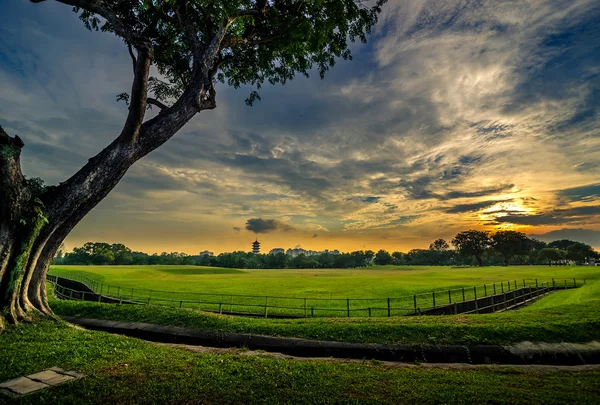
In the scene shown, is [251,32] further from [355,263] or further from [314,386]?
[355,263]

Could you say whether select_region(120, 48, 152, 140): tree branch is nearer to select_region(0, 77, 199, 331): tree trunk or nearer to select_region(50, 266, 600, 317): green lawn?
select_region(0, 77, 199, 331): tree trunk

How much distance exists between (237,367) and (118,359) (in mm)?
2833

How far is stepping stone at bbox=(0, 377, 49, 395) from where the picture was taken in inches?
204

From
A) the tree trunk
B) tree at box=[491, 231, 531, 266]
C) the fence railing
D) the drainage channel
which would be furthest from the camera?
tree at box=[491, 231, 531, 266]

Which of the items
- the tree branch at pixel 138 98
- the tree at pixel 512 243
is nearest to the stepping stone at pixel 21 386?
the tree branch at pixel 138 98

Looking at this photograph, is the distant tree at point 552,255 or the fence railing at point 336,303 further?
the distant tree at point 552,255

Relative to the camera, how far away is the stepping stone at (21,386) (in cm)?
518

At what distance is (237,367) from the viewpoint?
698 cm

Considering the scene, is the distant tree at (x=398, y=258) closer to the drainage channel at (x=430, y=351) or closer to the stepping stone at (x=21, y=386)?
the drainage channel at (x=430, y=351)

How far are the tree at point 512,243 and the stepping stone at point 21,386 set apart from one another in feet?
487

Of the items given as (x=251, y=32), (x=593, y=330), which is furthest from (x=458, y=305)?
(x=251, y=32)

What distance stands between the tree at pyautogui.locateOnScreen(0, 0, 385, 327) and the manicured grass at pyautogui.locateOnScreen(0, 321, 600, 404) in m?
2.40

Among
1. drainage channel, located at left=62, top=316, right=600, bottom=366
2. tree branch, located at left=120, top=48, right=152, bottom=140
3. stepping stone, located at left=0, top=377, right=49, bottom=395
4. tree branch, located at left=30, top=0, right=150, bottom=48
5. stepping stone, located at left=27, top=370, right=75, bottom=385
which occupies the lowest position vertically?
drainage channel, located at left=62, top=316, right=600, bottom=366

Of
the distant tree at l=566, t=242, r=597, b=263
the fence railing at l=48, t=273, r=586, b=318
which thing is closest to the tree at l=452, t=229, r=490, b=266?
the distant tree at l=566, t=242, r=597, b=263
